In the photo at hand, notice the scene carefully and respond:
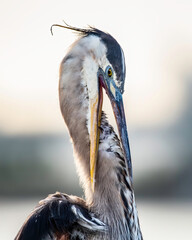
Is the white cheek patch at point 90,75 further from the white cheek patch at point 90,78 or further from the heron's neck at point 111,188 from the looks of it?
the heron's neck at point 111,188

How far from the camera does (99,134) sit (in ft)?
17.0

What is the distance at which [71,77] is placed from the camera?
5191 millimetres

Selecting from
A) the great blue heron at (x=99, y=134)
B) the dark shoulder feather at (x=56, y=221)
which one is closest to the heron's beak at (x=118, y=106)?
the great blue heron at (x=99, y=134)

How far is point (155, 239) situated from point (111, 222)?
6.81 m

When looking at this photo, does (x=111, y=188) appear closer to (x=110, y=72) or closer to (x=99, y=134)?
(x=99, y=134)

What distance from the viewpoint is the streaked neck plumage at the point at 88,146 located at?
5.11 meters

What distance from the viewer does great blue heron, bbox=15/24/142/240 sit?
509 centimetres

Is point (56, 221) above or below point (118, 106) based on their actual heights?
below

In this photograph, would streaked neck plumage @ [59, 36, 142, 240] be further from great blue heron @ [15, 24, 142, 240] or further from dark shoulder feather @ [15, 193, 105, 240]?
dark shoulder feather @ [15, 193, 105, 240]

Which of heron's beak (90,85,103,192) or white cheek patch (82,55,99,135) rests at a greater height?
white cheek patch (82,55,99,135)

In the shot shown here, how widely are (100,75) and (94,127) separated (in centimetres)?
32

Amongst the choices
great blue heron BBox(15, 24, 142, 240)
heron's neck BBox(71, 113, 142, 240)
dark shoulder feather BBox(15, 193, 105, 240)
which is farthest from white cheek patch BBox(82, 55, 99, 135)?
dark shoulder feather BBox(15, 193, 105, 240)

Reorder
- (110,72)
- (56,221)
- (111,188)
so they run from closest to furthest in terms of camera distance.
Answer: (56,221), (111,188), (110,72)

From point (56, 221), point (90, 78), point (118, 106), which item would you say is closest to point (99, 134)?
point (118, 106)
